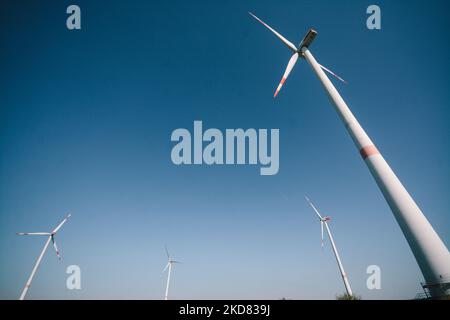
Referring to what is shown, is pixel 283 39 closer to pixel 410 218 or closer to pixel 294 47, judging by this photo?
pixel 294 47

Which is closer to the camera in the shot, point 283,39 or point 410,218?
point 410,218

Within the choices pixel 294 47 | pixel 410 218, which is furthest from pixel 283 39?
pixel 410 218

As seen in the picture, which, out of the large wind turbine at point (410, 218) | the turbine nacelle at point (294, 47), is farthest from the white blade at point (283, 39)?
the large wind turbine at point (410, 218)

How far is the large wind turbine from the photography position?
11344 millimetres

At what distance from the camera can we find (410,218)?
12.9m

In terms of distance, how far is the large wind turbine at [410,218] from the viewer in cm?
1134

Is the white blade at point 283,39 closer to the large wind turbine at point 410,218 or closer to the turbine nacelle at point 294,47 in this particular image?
the turbine nacelle at point 294,47

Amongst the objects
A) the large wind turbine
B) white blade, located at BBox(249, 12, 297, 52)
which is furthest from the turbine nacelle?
the large wind turbine

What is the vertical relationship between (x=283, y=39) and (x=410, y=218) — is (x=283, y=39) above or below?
above

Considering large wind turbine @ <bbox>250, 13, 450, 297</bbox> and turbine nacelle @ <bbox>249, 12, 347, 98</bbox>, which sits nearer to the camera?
large wind turbine @ <bbox>250, 13, 450, 297</bbox>

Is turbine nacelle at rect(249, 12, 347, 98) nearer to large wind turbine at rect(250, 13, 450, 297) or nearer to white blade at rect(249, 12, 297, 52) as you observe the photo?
white blade at rect(249, 12, 297, 52)
